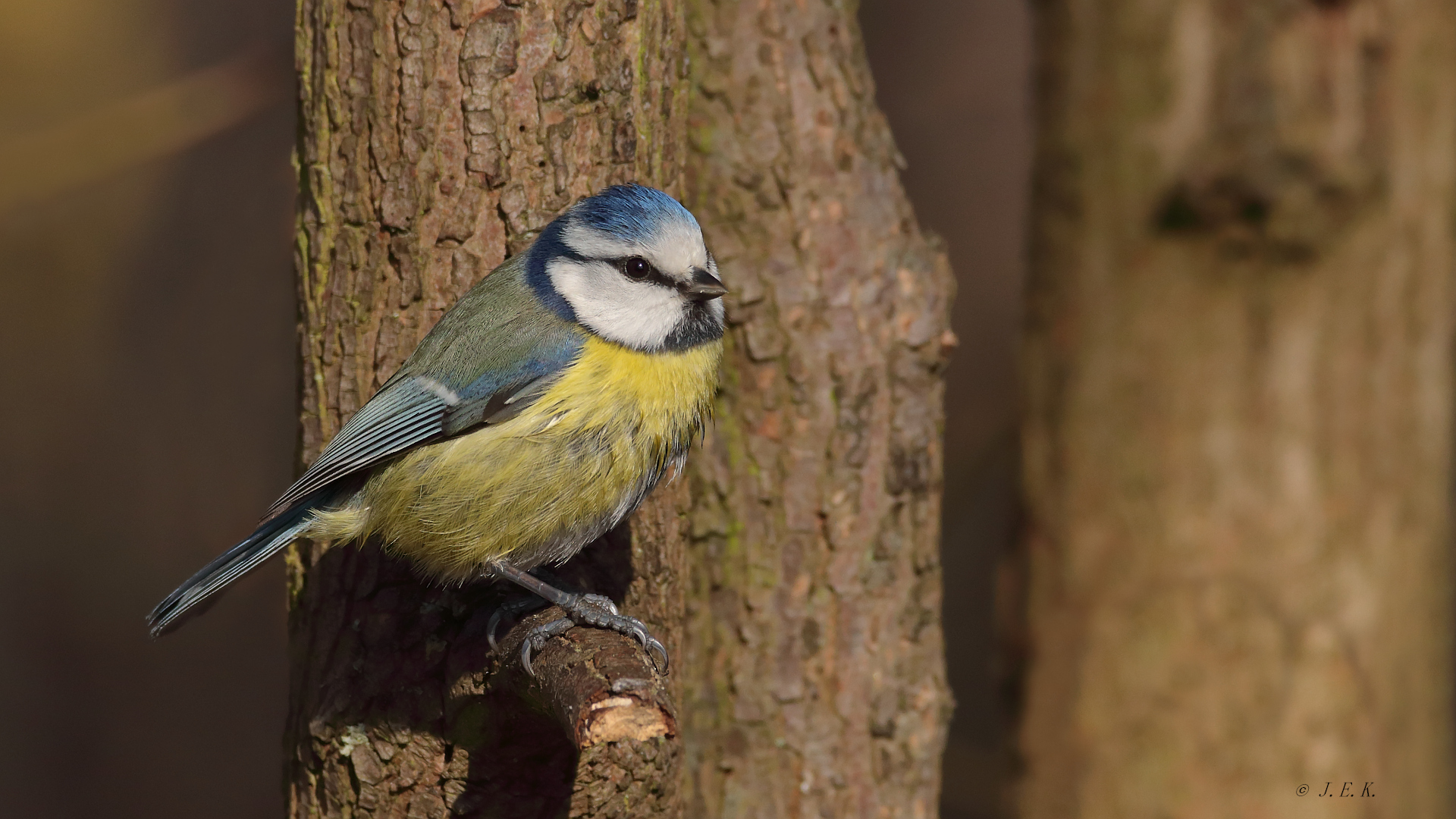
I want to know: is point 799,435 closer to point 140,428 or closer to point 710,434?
point 710,434

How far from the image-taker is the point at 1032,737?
336 centimetres

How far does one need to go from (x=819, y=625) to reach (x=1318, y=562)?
1369 millimetres

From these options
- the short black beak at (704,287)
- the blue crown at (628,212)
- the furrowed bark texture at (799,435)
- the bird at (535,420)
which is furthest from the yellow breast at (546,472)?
the furrowed bark texture at (799,435)

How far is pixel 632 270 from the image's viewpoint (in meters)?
2.29

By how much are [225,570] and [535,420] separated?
0.68 metres

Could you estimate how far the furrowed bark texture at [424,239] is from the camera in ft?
7.33

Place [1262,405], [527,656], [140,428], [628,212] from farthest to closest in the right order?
[140,428] → [1262,405] → [628,212] → [527,656]

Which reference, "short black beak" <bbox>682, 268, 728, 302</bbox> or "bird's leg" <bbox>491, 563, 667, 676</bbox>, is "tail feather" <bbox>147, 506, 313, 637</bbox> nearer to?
"bird's leg" <bbox>491, 563, 667, 676</bbox>

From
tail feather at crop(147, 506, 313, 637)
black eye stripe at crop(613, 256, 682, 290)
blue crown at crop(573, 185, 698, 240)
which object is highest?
blue crown at crop(573, 185, 698, 240)

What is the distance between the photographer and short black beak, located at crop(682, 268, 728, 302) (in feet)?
7.34

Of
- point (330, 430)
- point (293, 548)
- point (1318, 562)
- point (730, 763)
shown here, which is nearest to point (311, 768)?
point (293, 548)

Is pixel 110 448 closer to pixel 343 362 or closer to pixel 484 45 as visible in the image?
pixel 343 362

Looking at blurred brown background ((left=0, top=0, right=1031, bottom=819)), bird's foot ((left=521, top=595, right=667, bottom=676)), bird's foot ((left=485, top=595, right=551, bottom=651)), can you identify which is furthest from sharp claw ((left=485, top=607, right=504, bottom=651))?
blurred brown background ((left=0, top=0, right=1031, bottom=819))

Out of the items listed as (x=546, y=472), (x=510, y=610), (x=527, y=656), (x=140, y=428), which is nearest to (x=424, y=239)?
(x=546, y=472)
